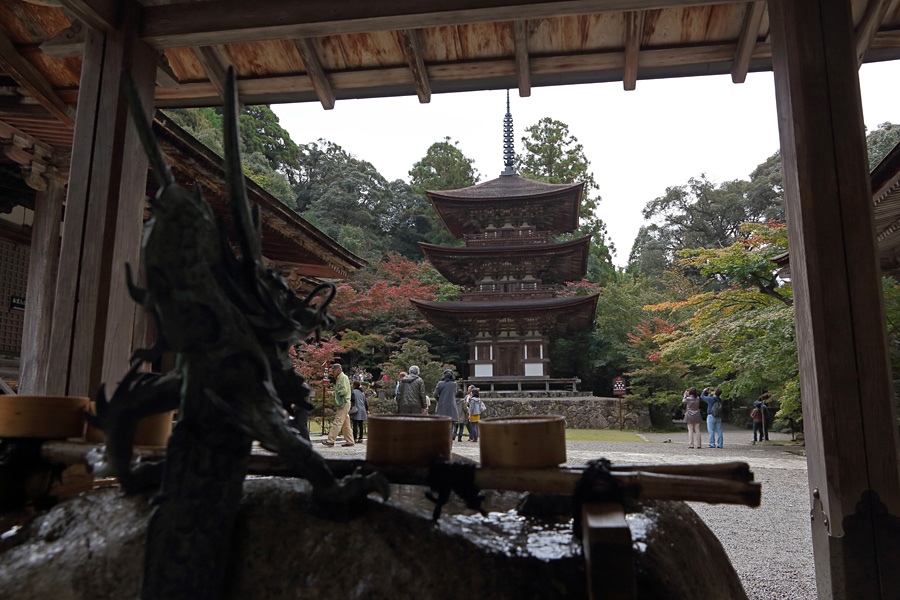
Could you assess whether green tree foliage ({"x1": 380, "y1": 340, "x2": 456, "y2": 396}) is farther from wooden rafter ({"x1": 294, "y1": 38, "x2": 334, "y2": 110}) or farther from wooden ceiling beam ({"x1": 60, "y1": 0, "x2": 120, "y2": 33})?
wooden ceiling beam ({"x1": 60, "y1": 0, "x2": 120, "y2": 33})

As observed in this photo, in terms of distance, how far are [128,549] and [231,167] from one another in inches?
36.2

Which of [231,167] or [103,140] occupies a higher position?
[103,140]

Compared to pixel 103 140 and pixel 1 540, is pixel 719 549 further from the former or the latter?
pixel 103 140

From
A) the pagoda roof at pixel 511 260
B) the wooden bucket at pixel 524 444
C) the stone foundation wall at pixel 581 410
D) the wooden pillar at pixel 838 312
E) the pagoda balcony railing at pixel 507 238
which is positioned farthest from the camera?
the pagoda balcony railing at pixel 507 238

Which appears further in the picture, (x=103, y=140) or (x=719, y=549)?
(x=103, y=140)

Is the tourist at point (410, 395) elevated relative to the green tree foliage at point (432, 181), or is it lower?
lower

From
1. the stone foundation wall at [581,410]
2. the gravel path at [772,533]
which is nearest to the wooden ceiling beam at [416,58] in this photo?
the gravel path at [772,533]

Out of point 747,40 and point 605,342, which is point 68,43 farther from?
point 605,342

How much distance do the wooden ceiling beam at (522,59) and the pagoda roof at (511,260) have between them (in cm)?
1358

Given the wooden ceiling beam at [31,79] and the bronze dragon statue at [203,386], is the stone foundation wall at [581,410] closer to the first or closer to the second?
the wooden ceiling beam at [31,79]

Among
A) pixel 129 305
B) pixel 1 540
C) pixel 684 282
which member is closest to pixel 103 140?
pixel 129 305

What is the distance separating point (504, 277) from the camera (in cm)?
1858

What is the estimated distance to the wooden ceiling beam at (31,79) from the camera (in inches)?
119

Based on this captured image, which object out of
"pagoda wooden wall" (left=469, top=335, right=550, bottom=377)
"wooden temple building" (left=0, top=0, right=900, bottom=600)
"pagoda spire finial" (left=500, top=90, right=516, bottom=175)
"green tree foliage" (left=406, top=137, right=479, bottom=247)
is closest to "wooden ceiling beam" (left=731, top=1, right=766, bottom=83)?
"wooden temple building" (left=0, top=0, right=900, bottom=600)
